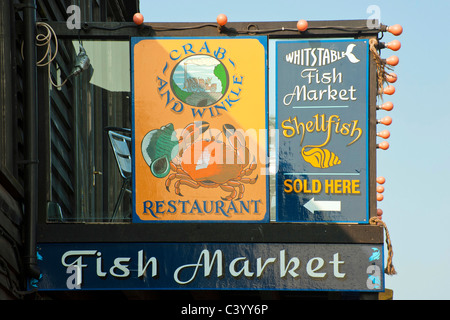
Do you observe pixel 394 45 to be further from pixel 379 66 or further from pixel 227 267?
pixel 227 267

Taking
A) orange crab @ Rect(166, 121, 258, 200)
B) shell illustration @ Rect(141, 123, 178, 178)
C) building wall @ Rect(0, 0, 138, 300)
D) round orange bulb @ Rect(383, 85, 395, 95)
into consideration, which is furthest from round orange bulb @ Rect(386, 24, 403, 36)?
building wall @ Rect(0, 0, 138, 300)

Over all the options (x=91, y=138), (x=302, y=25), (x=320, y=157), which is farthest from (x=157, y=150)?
(x=302, y=25)

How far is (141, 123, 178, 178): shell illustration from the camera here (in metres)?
8.88

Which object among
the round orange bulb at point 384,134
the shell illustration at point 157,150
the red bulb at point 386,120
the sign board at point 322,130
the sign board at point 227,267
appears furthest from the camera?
the round orange bulb at point 384,134

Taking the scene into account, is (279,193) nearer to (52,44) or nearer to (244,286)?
(244,286)

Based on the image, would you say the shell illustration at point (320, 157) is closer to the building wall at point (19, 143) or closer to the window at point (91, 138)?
the window at point (91, 138)

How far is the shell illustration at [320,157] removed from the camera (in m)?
8.81

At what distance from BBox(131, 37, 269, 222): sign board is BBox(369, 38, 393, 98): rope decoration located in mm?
975

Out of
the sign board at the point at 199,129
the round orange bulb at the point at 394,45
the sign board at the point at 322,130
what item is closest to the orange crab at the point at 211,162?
the sign board at the point at 199,129

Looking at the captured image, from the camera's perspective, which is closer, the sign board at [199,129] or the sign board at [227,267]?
the sign board at [227,267]

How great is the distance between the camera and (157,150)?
8898 millimetres

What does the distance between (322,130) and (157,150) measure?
1.49 meters

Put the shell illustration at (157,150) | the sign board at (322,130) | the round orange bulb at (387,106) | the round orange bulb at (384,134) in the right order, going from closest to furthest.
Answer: the sign board at (322,130)
the shell illustration at (157,150)
the round orange bulb at (387,106)
the round orange bulb at (384,134)

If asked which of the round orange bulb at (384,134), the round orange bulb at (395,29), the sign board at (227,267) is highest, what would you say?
the round orange bulb at (395,29)
